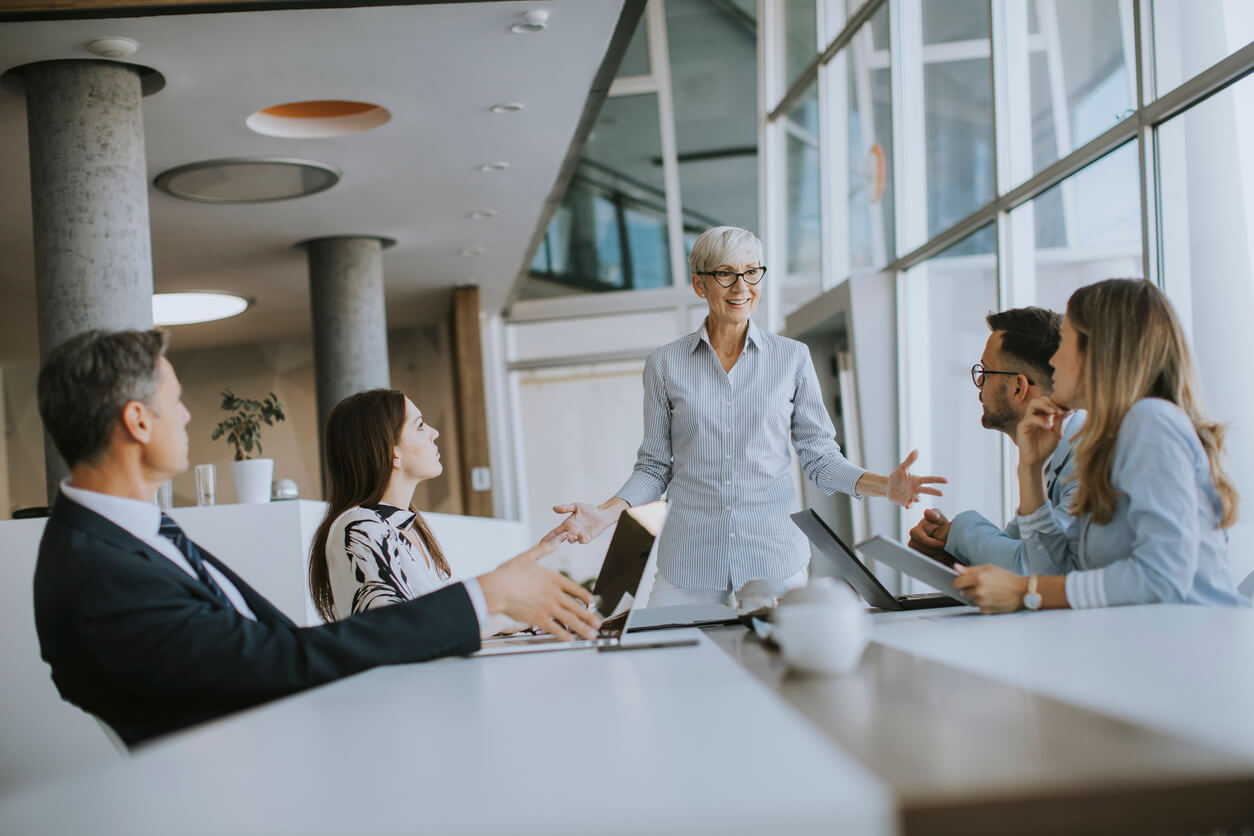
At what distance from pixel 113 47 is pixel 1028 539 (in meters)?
3.91

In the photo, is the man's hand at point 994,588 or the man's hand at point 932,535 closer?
the man's hand at point 994,588

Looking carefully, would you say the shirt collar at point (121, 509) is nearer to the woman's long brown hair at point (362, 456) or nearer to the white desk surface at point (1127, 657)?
the woman's long brown hair at point (362, 456)

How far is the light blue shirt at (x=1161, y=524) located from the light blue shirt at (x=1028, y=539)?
257 mm

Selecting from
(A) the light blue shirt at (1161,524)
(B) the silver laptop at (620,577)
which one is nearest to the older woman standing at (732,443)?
(B) the silver laptop at (620,577)

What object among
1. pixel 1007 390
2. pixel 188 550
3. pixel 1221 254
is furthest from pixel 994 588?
pixel 1221 254

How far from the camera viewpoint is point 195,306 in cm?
952

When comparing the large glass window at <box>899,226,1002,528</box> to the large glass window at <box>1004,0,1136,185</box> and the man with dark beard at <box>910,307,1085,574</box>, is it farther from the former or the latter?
the man with dark beard at <box>910,307,1085,574</box>

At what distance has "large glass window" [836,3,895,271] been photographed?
6637 mm

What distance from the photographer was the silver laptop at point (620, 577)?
176 centimetres

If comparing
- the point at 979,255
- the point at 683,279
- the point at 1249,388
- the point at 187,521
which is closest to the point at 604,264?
the point at 683,279

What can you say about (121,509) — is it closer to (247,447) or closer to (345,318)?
(247,447)

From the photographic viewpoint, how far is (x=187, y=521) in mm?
4180

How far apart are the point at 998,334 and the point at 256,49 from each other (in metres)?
3.41

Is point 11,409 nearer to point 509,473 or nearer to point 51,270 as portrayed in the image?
point 509,473
